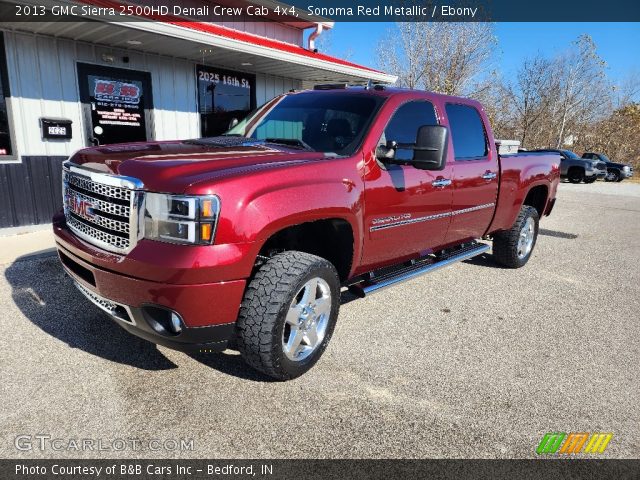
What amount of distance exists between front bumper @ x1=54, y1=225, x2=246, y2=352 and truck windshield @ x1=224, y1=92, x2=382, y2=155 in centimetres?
145

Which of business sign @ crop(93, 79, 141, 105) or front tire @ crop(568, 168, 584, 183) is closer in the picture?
business sign @ crop(93, 79, 141, 105)

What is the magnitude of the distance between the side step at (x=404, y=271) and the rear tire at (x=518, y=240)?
0.78 metres

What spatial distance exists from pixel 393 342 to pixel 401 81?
2645 cm

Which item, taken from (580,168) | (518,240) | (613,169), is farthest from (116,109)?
(613,169)

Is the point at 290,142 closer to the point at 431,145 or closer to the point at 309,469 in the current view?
the point at 431,145

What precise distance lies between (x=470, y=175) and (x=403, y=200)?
3.88ft

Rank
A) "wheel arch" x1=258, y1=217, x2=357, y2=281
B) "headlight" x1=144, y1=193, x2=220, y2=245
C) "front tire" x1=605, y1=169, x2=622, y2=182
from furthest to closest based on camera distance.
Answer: "front tire" x1=605, y1=169, x2=622, y2=182 → "wheel arch" x1=258, y1=217, x2=357, y2=281 → "headlight" x1=144, y1=193, x2=220, y2=245

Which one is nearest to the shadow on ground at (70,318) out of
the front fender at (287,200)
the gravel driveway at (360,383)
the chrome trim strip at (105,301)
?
the gravel driveway at (360,383)

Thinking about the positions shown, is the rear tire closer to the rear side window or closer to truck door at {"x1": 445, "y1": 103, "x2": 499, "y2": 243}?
truck door at {"x1": 445, "y1": 103, "x2": 499, "y2": 243}

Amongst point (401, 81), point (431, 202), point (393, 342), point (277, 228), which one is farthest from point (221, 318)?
point (401, 81)

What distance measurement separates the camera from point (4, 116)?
21.9 ft

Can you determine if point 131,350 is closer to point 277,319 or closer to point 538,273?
point 277,319

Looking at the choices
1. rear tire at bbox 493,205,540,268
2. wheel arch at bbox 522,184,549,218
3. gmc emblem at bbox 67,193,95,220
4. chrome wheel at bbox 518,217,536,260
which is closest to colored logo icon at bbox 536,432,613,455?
gmc emblem at bbox 67,193,95,220

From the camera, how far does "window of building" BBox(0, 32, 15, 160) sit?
646 centimetres
